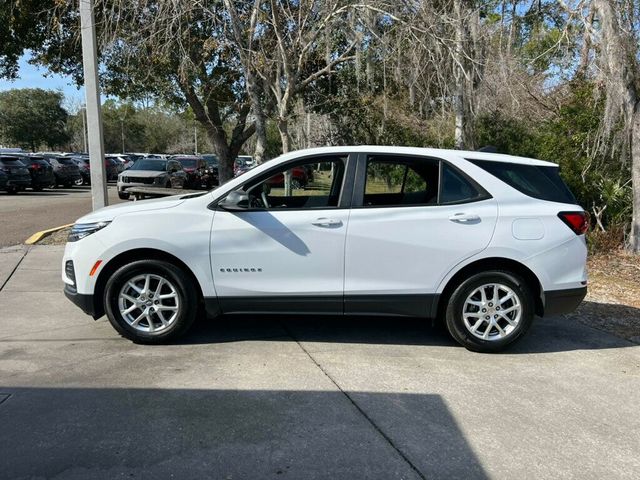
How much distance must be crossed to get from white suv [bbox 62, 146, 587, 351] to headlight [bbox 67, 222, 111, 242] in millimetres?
14

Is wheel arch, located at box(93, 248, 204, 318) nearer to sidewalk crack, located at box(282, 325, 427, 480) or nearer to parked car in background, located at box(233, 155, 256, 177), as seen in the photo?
sidewalk crack, located at box(282, 325, 427, 480)

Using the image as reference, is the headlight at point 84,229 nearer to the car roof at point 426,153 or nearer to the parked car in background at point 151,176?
the car roof at point 426,153

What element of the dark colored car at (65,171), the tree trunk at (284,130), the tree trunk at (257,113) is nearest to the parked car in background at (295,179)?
the tree trunk at (257,113)

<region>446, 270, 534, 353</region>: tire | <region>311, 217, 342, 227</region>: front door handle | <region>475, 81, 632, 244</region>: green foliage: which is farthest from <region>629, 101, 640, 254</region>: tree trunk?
<region>311, 217, 342, 227</region>: front door handle

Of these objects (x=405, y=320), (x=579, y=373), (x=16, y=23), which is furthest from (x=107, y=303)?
(x=16, y=23)

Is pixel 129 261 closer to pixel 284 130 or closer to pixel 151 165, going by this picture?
pixel 284 130

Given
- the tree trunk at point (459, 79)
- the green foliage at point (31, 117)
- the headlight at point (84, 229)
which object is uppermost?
the green foliage at point (31, 117)

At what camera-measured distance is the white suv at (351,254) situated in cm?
466

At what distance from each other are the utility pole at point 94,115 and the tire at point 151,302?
15.9 feet

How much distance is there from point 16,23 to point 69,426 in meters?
13.6

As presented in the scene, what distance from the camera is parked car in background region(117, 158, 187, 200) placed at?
1995 centimetres

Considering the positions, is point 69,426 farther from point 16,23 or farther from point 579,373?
point 16,23

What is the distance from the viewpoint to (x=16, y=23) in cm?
A: 1367

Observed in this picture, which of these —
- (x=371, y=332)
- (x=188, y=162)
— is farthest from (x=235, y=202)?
(x=188, y=162)
